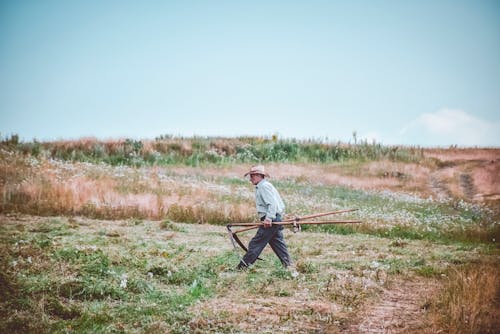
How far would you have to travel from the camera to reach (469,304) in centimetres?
707

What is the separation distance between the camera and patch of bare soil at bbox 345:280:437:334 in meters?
6.49

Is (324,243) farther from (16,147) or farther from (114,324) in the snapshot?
(16,147)

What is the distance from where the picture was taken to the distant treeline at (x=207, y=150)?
34.1 m

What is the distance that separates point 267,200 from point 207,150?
98.6 ft

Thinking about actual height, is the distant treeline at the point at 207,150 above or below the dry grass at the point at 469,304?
above

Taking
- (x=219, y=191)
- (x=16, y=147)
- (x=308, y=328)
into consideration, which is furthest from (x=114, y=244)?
(x=16, y=147)

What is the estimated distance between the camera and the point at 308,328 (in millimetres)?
6355

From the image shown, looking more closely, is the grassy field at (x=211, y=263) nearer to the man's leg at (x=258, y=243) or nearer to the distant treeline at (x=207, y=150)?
the man's leg at (x=258, y=243)

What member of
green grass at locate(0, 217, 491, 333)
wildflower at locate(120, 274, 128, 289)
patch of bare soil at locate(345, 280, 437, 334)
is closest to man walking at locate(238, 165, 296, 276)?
green grass at locate(0, 217, 491, 333)

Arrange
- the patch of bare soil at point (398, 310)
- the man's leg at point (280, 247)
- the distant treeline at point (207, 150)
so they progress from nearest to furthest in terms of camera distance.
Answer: the patch of bare soil at point (398, 310), the man's leg at point (280, 247), the distant treeline at point (207, 150)

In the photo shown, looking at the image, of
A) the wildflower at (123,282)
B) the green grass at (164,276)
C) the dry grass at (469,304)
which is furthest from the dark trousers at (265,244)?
the dry grass at (469,304)

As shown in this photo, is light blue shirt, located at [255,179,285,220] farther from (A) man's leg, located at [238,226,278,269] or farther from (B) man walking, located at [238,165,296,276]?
(A) man's leg, located at [238,226,278,269]

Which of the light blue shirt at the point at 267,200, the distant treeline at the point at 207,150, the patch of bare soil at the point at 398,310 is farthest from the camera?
the distant treeline at the point at 207,150

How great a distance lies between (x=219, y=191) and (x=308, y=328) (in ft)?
48.8
